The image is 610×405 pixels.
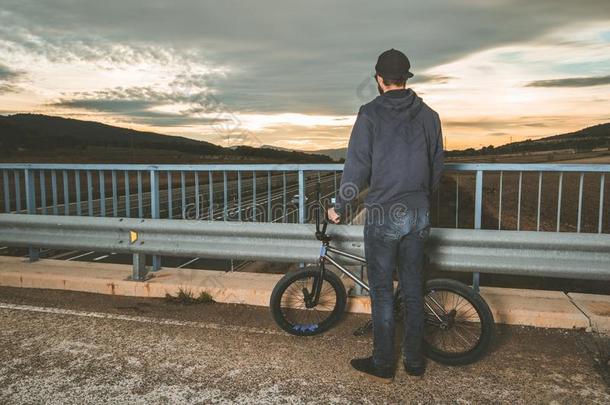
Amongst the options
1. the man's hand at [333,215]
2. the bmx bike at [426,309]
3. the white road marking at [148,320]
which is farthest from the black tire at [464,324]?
the man's hand at [333,215]

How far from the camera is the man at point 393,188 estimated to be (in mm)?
3543

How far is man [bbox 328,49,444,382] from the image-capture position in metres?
3.54

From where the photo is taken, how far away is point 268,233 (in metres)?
5.31

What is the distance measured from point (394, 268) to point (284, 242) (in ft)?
5.97

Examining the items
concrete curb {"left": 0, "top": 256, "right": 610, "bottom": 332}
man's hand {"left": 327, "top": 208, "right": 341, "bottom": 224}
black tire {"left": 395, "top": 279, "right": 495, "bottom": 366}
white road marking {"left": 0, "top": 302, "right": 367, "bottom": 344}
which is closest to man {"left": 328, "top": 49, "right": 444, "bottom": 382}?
man's hand {"left": 327, "top": 208, "right": 341, "bottom": 224}

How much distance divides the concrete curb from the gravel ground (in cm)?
17

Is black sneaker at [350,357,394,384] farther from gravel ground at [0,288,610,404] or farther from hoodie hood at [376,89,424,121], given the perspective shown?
hoodie hood at [376,89,424,121]

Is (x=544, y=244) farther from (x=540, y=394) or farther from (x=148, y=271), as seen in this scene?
(x=148, y=271)

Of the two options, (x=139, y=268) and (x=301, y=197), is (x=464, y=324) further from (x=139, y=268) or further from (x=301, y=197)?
(x=139, y=268)

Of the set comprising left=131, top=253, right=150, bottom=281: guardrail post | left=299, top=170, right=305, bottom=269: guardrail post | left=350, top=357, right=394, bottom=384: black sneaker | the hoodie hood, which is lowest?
left=350, top=357, right=394, bottom=384: black sneaker

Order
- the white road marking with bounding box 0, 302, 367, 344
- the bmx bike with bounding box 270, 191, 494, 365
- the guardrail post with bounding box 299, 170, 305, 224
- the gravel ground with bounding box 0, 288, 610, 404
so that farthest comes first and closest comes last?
1. the guardrail post with bounding box 299, 170, 305, 224
2. the white road marking with bounding box 0, 302, 367, 344
3. the bmx bike with bounding box 270, 191, 494, 365
4. the gravel ground with bounding box 0, 288, 610, 404

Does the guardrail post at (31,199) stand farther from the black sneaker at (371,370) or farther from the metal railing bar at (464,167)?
the black sneaker at (371,370)

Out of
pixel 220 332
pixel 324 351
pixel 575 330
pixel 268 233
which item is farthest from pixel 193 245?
pixel 575 330

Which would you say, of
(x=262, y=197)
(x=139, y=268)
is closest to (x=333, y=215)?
(x=139, y=268)
